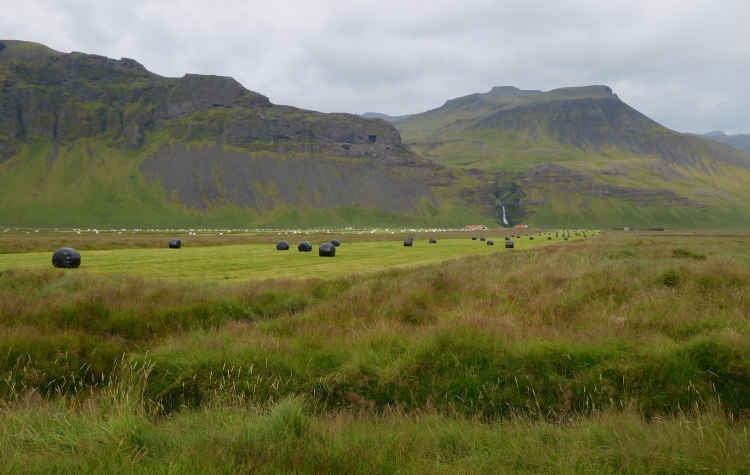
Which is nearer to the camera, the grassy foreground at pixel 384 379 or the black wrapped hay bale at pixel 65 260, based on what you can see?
the grassy foreground at pixel 384 379

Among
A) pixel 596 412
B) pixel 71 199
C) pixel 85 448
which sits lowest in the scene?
pixel 596 412

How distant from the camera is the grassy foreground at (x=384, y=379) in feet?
17.7

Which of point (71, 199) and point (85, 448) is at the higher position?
point (71, 199)

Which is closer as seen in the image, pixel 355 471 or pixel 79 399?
pixel 355 471

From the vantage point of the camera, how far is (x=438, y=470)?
5.02 m

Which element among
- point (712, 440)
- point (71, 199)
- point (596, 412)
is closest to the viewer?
A: point (712, 440)

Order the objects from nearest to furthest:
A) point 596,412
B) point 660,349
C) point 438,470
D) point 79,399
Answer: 1. point 438,470
2. point 596,412
3. point 79,399
4. point 660,349

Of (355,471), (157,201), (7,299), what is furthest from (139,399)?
(157,201)

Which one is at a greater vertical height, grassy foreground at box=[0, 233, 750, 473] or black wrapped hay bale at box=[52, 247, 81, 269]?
black wrapped hay bale at box=[52, 247, 81, 269]

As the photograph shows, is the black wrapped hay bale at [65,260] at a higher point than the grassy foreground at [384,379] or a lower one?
higher

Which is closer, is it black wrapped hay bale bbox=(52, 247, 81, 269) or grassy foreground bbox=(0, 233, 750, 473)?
grassy foreground bbox=(0, 233, 750, 473)

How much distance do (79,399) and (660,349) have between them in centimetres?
1058

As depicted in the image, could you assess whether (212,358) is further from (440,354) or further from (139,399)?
(440,354)

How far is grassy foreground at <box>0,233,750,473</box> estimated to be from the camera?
5391 millimetres
